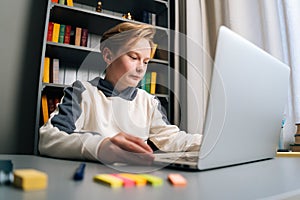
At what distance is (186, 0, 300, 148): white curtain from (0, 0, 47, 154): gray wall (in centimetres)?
113

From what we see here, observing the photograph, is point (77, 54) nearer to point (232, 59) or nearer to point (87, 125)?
point (87, 125)

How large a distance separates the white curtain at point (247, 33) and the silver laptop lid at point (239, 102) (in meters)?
0.60

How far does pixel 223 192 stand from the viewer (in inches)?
11.9

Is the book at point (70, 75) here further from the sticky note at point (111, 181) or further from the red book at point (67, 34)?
the sticky note at point (111, 181)

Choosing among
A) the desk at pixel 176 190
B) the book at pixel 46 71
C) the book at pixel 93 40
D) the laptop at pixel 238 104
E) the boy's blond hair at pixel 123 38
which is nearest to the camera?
the desk at pixel 176 190

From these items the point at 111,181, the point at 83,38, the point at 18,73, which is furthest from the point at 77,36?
the point at 111,181

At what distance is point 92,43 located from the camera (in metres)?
2.04

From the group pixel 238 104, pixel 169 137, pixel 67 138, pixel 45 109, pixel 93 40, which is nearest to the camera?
pixel 238 104

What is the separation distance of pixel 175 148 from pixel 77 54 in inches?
45.6

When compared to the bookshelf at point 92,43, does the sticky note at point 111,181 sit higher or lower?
lower

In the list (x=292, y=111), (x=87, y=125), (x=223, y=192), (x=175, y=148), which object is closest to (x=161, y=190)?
(x=223, y=192)

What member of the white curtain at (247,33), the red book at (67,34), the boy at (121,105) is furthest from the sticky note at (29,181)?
the red book at (67,34)

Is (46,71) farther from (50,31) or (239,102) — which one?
(239,102)

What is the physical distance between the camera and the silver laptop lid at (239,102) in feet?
1.42
